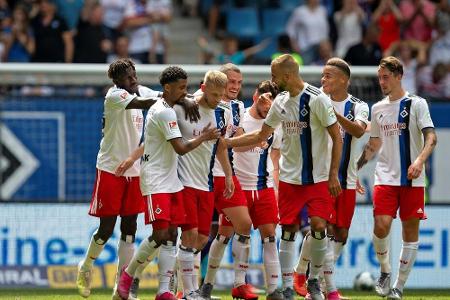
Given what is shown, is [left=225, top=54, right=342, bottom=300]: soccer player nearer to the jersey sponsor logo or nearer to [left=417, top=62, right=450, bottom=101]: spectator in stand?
the jersey sponsor logo

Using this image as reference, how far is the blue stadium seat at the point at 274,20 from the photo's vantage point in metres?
24.7

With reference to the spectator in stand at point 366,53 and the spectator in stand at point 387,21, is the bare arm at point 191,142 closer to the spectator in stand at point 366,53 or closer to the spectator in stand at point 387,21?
the spectator in stand at point 366,53

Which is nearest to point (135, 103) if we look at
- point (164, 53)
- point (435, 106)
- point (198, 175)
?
point (198, 175)

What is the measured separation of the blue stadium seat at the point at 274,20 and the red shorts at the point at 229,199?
406 inches

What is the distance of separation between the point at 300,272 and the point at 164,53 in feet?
27.7

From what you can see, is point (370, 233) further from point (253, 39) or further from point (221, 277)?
point (253, 39)

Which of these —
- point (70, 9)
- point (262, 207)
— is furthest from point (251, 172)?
point (70, 9)

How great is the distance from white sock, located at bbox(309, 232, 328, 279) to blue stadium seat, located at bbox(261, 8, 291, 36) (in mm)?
11196

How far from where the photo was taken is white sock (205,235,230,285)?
583 inches

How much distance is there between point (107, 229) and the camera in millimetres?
14758

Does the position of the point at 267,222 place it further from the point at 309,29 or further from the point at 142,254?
the point at 309,29

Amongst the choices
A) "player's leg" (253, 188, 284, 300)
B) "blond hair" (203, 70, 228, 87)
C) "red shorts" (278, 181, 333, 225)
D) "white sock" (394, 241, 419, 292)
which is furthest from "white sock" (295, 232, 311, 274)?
"blond hair" (203, 70, 228, 87)

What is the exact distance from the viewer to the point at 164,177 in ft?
44.1

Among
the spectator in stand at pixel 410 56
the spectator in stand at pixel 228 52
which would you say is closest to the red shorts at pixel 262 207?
the spectator in stand at pixel 228 52
